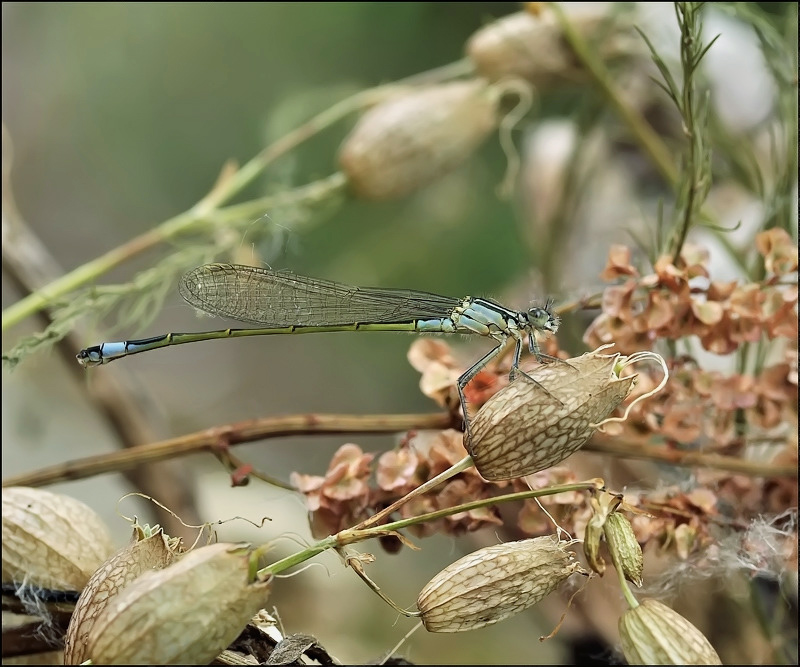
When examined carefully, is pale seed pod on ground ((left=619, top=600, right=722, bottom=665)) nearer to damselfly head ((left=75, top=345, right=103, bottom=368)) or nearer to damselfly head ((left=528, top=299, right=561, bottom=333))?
damselfly head ((left=528, top=299, right=561, bottom=333))

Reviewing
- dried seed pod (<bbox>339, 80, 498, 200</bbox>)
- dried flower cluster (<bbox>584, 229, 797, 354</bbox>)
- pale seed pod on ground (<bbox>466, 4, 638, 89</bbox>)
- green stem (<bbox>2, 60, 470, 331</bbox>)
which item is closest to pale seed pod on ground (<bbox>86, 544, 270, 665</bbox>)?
dried flower cluster (<bbox>584, 229, 797, 354</bbox>)

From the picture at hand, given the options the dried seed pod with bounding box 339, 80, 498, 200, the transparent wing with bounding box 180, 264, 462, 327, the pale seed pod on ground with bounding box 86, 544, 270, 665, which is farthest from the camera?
the dried seed pod with bounding box 339, 80, 498, 200

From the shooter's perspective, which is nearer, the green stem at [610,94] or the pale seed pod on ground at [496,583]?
the pale seed pod on ground at [496,583]

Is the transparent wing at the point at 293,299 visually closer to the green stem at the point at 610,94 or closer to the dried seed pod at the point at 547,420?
the dried seed pod at the point at 547,420

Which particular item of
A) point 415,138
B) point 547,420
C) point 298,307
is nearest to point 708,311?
point 547,420

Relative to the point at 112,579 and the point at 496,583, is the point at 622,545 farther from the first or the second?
the point at 112,579

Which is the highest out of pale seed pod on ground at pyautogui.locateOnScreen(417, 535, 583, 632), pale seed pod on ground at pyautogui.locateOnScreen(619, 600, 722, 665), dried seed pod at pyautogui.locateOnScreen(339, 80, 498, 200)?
dried seed pod at pyautogui.locateOnScreen(339, 80, 498, 200)

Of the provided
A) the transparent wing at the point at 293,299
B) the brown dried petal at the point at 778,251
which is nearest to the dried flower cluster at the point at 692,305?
the brown dried petal at the point at 778,251
